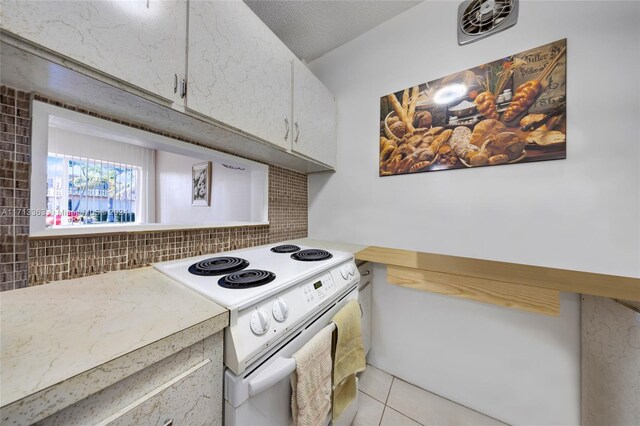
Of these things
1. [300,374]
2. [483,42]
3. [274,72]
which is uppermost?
[483,42]

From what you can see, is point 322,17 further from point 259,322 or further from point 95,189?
point 95,189

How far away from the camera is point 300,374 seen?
629mm

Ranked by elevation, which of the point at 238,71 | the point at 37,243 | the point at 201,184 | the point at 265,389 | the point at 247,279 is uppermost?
the point at 238,71

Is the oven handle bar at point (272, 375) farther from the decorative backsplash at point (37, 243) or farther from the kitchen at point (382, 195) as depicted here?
the decorative backsplash at point (37, 243)

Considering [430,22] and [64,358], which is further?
[430,22]

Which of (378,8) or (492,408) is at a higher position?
(378,8)

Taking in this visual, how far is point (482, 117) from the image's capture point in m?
1.15

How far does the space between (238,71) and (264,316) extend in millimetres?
966

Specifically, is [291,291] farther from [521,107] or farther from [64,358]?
[521,107]

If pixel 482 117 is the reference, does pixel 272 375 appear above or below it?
below

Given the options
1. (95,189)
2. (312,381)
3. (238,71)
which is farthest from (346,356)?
(95,189)

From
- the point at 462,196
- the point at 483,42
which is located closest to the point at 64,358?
the point at 462,196

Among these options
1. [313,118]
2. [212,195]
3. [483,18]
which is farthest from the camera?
[212,195]

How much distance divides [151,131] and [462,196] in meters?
1.63
